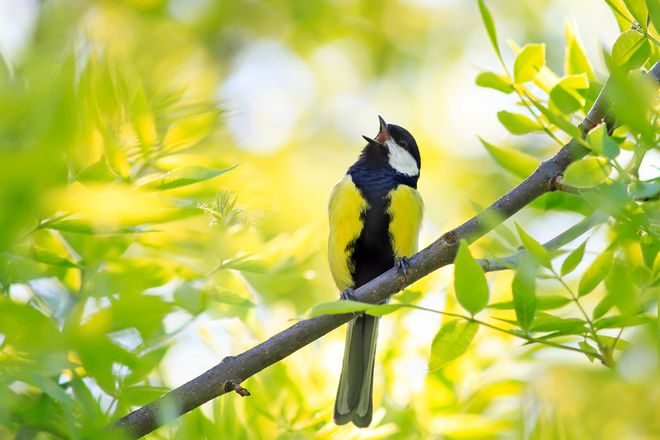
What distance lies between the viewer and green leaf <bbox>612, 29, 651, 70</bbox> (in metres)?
1.67

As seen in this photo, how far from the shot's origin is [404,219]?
366cm

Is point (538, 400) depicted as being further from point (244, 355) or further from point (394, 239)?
point (394, 239)

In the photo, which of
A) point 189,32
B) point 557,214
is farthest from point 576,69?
point 189,32

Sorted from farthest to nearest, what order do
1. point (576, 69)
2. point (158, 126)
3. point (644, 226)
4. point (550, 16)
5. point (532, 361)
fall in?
point (550, 16) < point (532, 361) < point (576, 69) < point (158, 126) < point (644, 226)

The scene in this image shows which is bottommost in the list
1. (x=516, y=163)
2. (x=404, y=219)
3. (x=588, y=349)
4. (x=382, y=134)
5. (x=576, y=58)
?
(x=588, y=349)

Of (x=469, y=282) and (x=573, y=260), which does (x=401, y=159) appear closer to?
(x=573, y=260)

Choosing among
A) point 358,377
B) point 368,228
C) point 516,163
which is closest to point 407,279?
point 516,163

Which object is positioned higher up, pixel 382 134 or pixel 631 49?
pixel 382 134

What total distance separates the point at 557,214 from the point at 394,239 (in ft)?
4.26

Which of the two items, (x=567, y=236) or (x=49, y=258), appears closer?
(x=49, y=258)

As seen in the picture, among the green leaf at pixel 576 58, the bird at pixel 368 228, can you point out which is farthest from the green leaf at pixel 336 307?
the bird at pixel 368 228

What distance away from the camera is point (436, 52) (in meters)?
5.54

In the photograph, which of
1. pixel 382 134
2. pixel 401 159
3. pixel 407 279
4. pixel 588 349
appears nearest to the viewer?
pixel 588 349

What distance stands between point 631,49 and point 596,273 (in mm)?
442
